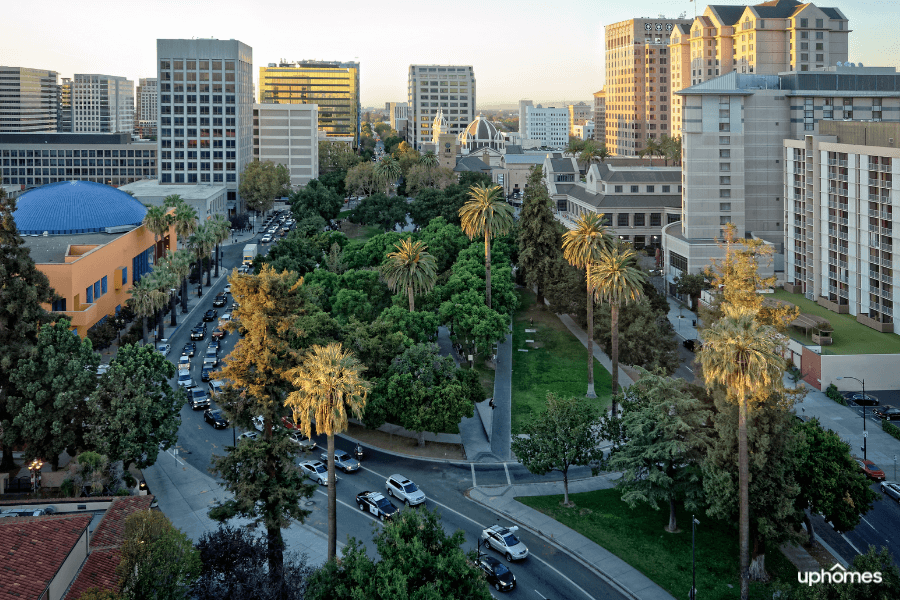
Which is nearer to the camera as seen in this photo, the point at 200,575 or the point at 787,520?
the point at 200,575

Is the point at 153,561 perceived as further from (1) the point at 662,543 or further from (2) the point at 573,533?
(1) the point at 662,543

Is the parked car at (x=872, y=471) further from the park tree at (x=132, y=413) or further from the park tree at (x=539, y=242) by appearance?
the park tree at (x=132, y=413)

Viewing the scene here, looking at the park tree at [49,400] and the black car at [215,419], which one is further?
the black car at [215,419]

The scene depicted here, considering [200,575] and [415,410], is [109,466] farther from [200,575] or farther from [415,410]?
[415,410]

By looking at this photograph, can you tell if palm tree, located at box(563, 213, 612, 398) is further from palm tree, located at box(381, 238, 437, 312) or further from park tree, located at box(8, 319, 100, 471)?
park tree, located at box(8, 319, 100, 471)

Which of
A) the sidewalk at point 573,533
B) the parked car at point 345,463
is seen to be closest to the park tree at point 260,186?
the parked car at point 345,463

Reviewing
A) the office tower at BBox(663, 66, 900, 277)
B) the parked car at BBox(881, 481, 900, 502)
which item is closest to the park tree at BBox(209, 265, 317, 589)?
the parked car at BBox(881, 481, 900, 502)

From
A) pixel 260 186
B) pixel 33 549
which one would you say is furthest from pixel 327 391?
pixel 260 186

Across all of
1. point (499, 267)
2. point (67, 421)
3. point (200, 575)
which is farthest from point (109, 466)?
point (499, 267)
